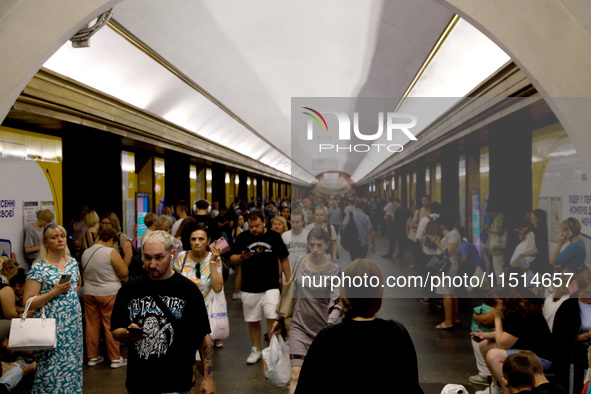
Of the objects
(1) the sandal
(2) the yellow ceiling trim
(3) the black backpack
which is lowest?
(1) the sandal

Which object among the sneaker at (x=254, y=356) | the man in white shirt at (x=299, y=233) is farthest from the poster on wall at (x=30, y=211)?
the man in white shirt at (x=299, y=233)

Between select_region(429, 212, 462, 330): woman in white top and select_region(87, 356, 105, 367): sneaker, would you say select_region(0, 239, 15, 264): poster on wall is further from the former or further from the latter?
select_region(429, 212, 462, 330): woman in white top

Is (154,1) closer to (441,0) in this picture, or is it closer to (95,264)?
(95,264)

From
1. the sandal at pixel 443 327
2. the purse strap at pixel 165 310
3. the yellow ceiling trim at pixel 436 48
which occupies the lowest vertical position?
the sandal at pixel 443 327

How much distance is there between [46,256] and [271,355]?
2.22 metres

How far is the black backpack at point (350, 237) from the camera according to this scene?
476 cm

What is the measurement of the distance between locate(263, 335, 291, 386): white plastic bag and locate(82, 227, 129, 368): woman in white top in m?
2.54

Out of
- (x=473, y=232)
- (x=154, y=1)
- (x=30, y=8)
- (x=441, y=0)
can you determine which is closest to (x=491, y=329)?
(x=473, y=232)

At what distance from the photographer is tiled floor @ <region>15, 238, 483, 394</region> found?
20.4 ft

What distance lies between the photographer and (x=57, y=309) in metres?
5.16

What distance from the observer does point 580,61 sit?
3.99 metres

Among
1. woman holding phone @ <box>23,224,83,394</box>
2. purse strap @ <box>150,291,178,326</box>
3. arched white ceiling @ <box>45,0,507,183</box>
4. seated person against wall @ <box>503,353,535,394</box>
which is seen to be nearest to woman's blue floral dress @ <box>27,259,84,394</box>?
woman holding phone @ <box>23,224,83,394</box>

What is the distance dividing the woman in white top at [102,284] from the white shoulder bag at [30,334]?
7.26 feet

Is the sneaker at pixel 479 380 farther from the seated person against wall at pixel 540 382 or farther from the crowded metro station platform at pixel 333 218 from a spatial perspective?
the seated person against wall at pixel 540 382
